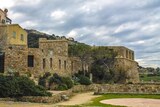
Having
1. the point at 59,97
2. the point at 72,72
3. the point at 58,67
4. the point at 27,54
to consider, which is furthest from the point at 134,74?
the point at 59,97

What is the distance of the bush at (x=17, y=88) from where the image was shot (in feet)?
112

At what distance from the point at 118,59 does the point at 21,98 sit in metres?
48.2

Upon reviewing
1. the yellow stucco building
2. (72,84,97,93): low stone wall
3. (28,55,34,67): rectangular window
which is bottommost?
(72,84,97,93): low stone wall

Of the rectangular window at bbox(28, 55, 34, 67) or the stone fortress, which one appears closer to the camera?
the stone fortress

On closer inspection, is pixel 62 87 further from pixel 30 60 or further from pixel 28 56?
pixel 28 56

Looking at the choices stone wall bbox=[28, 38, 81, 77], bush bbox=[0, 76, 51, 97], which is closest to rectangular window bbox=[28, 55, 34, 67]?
stone wall bbox=[28, 38, 81, 77]

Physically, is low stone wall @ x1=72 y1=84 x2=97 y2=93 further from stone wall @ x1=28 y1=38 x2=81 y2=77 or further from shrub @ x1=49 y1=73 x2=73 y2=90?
stone wall @ x1=28 y1=38 x2=81 y2=77

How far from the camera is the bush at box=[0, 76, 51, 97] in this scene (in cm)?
3403

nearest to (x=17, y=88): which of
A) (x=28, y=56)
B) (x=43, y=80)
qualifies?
(x=43, y=80)

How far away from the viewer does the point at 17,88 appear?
3416 centimetres

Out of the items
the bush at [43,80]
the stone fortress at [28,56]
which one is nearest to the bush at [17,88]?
the bush at [43,80]

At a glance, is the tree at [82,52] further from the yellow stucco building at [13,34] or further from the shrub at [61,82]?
the shrub at [61,82]

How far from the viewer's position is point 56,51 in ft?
213

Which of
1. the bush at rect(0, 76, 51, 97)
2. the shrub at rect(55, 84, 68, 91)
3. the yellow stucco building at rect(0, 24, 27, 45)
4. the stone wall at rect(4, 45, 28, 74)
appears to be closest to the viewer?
the bush at rect(0, 76, 51, 97)
